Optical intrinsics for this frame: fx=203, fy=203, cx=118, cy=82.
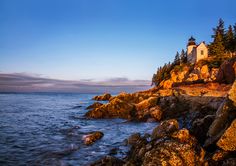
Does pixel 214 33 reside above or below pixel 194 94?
above

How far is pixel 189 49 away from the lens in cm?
7525

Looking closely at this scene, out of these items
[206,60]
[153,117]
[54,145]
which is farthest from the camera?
[206,60]

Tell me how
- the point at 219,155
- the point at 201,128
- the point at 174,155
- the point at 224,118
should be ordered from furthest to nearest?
the point at 201,128
the point at 224,118
the point at 174,155
the point at 219,155

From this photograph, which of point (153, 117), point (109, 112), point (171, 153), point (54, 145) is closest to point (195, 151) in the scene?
point (171, 153)

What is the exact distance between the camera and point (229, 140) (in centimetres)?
812

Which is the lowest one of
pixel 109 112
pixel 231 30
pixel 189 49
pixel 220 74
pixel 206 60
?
pixel 109 112

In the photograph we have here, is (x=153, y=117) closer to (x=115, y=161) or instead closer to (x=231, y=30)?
(x=115, y=161)

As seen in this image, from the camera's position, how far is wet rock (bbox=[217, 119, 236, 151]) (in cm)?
802

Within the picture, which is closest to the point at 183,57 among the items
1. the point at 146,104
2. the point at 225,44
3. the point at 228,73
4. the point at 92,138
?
the point at 225,44

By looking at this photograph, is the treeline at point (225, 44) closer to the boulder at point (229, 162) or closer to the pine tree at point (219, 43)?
the pine tree at point (219, 43)

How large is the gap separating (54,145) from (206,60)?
195 feet

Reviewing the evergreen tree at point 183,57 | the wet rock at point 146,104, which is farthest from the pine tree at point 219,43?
the wet rock at point 146,104

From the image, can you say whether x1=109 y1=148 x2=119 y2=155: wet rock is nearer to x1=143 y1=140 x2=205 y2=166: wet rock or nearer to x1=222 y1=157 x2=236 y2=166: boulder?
x1=143 y1=140 x2=205 y2=166: wet rock

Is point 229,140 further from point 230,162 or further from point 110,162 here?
point 110,162
